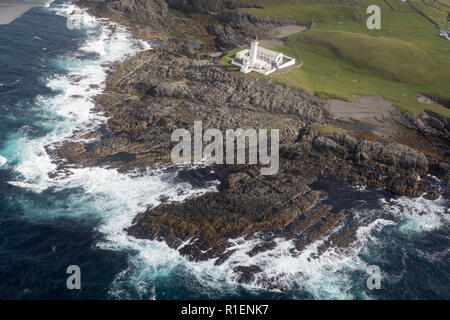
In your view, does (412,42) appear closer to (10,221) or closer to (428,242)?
(428,242)

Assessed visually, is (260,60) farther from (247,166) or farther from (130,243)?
(130,243)

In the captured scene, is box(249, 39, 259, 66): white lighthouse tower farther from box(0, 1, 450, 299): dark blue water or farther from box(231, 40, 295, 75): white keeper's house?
box(0, 1, 450, 299): dark blue water

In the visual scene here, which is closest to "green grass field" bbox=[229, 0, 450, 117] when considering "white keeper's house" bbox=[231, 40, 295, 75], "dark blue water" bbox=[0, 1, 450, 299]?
"white keeper's house" bbox=[231, 40, 295, 75]

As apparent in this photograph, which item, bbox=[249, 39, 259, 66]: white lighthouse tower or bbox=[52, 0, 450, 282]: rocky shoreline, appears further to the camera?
bbox=[249, 39, 259, 66]: white lighthouse tower

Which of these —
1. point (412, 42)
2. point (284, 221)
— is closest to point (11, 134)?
point (284, 221)

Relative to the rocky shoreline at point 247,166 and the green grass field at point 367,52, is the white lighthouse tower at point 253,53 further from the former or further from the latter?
the green grass field at point 367,52

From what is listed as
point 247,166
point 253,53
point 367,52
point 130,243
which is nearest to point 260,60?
point 253,53
